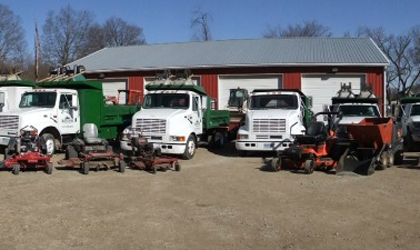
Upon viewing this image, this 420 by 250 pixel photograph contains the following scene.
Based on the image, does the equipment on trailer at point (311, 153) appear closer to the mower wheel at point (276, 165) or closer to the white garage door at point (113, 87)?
the mower wheel at point (276, 165)

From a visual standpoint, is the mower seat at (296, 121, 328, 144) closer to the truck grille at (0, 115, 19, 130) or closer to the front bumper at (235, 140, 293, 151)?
the front bumper at (235, 140, 293, 151)

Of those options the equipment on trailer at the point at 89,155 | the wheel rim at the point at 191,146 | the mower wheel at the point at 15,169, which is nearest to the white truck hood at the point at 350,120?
the wheel rim at the point at 191,146

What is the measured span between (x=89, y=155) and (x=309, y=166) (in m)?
5.56

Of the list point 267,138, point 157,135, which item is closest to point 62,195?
point 157,135

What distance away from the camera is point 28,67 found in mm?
50875

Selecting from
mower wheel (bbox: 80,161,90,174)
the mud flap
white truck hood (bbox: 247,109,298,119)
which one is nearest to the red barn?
white truck hood (bbox: 247,109,298,119)

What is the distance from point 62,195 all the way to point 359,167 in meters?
7.15

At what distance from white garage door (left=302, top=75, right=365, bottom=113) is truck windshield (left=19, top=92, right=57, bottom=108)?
15007mm

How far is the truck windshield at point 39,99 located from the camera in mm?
15305

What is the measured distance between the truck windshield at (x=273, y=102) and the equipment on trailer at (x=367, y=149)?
3395 mm

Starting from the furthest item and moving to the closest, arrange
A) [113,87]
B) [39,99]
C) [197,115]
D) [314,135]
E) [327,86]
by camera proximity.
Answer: [113,87] → [327,86] → [197,115] → [39,99] → [314,135]

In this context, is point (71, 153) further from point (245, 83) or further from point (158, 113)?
point (245, 83)

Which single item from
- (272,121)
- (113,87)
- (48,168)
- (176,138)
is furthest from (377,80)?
(48,168)

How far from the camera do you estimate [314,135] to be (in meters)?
12.7
